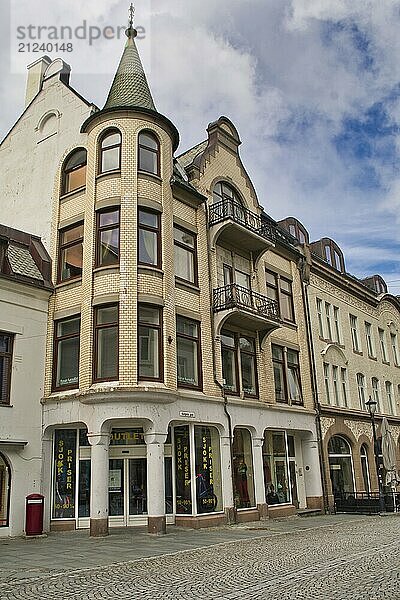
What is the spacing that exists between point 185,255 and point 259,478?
8.80 metres

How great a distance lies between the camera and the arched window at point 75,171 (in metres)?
21.3

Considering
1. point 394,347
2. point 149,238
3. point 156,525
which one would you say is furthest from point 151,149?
point 394,347

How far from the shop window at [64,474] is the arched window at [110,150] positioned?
9036 mm

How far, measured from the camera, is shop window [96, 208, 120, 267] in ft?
62.4

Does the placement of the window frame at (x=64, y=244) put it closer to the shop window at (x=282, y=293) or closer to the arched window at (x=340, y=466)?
the shop window at (x=282, y=293)

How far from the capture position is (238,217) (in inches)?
943

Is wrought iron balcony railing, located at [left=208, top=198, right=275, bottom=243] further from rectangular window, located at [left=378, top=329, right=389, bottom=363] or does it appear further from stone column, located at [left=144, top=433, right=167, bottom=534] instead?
rectangular window, located at [left=378, top=329, right=389, bottom=363]

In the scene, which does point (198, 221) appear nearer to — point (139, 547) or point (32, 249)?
point (32, 249)

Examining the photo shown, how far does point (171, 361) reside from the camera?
1839 cm

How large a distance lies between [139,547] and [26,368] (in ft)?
23.9

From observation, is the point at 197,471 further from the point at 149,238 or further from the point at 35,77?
the point at 35,77

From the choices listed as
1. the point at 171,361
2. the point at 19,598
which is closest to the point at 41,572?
the point at 19,598

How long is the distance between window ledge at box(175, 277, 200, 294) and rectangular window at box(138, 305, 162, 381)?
6.37 feet

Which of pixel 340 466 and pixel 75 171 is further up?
pixel 75 171
